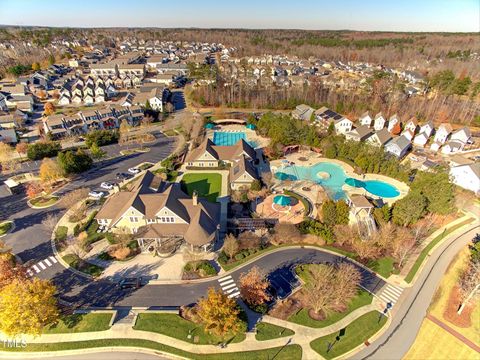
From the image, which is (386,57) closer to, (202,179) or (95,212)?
(202,179)

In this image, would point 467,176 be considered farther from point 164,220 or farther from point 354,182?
point 164,220

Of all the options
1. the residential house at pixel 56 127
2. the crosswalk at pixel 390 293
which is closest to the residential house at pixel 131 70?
the residential house at pixel 56 127

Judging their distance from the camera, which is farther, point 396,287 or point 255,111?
point 255,111

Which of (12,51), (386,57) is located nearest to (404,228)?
(386,57)

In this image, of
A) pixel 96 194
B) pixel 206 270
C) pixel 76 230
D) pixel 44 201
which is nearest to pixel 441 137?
pixel 206 270

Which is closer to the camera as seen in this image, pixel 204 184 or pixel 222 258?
pixel 222 258

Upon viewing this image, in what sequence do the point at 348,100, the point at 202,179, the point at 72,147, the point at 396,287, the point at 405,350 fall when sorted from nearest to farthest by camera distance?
the point at 405,350 < the point at 396,287 < the point at 202,179 < the point at 72,147 < the point at 348,100
